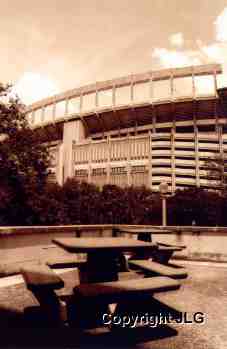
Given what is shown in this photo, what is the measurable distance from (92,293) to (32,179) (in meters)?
14.0

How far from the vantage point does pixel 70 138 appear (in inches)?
3398

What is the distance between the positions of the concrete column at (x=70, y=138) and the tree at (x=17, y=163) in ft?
218

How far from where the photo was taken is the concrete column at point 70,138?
85.4 metres

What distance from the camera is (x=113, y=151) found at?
80.4 m

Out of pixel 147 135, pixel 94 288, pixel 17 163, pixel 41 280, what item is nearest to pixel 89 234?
pixel 41 280

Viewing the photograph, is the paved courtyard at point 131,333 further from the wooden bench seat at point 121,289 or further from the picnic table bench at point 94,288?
the wooden bench seat at point 121,289

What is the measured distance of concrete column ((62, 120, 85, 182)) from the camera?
85.4 meters

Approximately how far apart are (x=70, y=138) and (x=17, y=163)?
71.4 metres

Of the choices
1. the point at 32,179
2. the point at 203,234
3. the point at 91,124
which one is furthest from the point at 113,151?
the point at 203,234

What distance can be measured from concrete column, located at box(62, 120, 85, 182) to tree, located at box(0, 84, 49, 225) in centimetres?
6650

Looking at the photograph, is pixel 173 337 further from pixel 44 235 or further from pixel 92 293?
pixel 44 235

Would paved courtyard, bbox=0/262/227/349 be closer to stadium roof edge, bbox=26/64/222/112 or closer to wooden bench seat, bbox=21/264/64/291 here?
wooden bench seat, bbox=21/264/64/291

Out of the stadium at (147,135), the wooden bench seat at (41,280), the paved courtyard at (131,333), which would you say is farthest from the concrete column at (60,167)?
the wooden bench seat at (41,280)

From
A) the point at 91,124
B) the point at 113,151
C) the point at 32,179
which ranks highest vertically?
the point at 91,124
